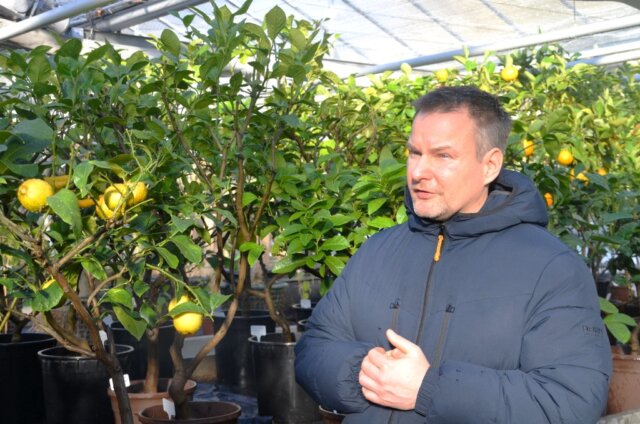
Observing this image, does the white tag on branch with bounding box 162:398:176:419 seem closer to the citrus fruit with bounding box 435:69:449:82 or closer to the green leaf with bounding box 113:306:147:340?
the green leaf with bounding box 113:306:147:340

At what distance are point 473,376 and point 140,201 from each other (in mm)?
818

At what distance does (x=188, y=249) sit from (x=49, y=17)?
4.52 meters

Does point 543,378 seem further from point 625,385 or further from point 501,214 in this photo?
point 625,385

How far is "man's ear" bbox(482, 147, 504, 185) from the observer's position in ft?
4.98

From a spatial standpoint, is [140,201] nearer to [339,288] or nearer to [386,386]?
[339,288]

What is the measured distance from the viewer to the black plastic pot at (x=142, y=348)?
3.88 meters

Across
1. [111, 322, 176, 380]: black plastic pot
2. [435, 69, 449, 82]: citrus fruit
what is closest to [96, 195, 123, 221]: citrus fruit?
[111, 322, 176, 380]: black plastic pot

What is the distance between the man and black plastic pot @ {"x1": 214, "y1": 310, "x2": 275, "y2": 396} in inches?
102

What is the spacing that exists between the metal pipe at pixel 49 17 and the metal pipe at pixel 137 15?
1055mm

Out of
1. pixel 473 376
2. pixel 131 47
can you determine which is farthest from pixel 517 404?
pixel 131 47

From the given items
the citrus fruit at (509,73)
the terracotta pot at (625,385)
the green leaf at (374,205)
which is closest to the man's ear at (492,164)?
the green leaf at (374,205)

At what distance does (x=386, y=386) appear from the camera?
4.47ft

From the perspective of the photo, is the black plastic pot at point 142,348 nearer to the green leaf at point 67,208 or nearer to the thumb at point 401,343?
the green leaf at point 67,208

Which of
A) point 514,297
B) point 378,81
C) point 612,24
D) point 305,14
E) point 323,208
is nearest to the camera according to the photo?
point 514,297
